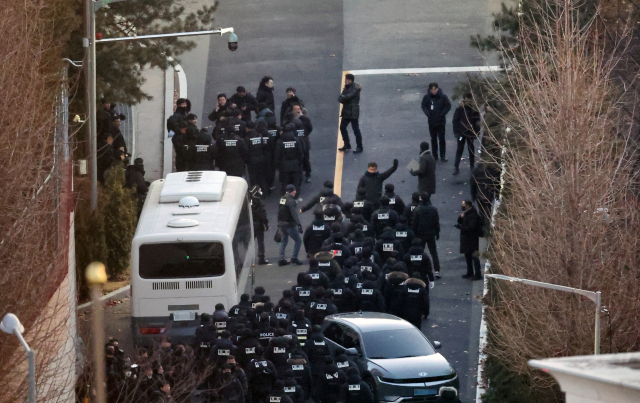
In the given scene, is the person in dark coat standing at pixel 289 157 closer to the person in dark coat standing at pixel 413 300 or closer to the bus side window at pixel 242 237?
the bus side window at pixel 242 237

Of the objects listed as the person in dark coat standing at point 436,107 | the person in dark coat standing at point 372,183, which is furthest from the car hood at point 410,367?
the person in dark coat standing at point 436,107

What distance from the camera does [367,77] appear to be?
3519cm

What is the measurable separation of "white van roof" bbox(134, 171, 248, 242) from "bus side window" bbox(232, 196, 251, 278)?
0.20 m

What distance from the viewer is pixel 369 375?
57.8 ft

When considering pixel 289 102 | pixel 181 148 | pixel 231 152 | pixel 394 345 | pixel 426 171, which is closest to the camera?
pixel 394 345

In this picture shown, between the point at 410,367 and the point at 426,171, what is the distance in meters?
8.66

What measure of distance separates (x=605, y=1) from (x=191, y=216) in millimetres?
9395

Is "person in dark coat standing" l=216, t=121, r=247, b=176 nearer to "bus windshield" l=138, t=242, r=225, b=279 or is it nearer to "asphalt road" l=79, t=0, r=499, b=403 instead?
"asphalt road" l=79, t=0, r=499, b=403

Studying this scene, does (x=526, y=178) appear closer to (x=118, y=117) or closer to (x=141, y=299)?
(x=141, y=299)

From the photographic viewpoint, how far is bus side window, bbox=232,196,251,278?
20156 mm

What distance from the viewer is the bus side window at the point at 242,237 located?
2016 centimetres

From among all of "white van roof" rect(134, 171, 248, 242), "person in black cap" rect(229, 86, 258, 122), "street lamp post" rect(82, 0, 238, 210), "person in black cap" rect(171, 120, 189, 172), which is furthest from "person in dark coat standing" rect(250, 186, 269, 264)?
"person in black cap" rect(229, 86, 258, 122)

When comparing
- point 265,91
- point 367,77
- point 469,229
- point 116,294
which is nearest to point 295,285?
point 469,229

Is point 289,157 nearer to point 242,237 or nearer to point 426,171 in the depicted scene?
point 426,171
